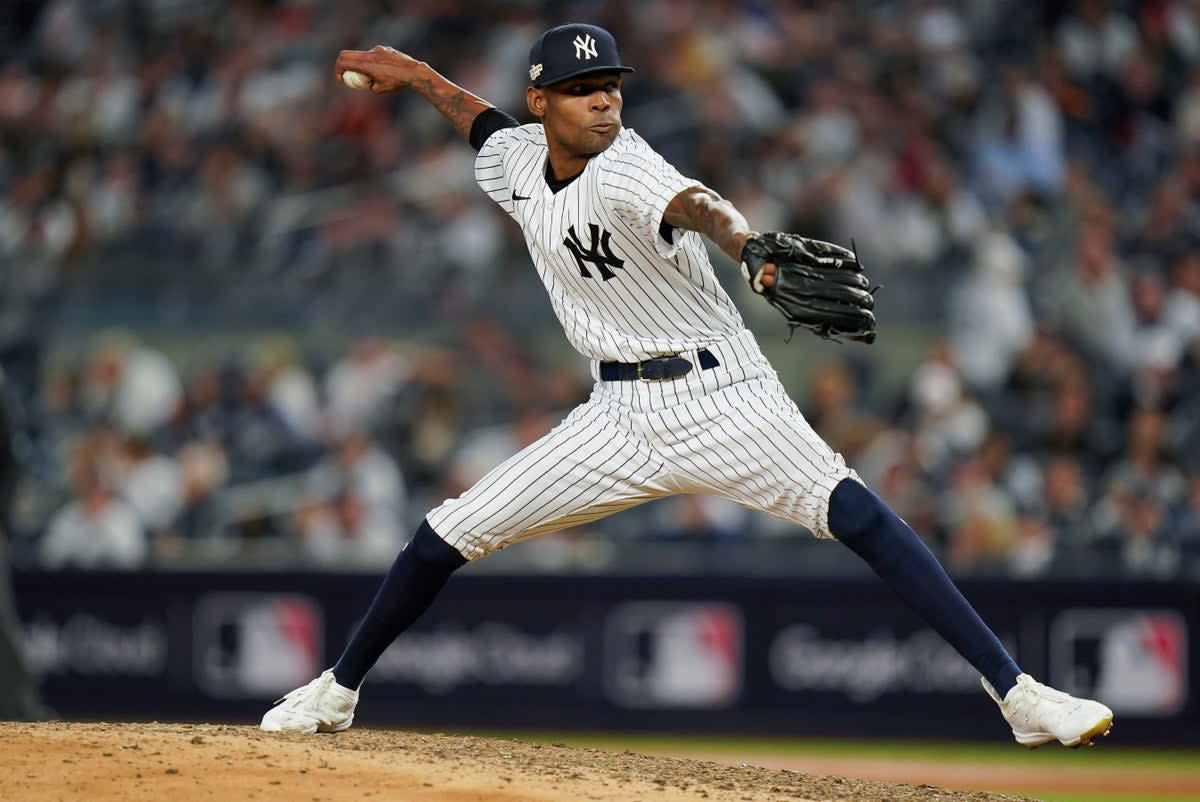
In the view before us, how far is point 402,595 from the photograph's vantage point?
4828 mm

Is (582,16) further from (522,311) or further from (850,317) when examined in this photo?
(850,317)

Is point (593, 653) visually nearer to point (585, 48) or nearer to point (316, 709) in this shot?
point (316, 709)

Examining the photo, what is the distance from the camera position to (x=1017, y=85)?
457 inches

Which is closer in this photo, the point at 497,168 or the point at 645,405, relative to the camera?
the point at 645,405

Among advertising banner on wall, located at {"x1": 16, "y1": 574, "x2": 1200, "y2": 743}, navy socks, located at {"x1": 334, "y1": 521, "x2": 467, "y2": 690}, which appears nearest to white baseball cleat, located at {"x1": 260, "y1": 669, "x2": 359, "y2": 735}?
navy socks, located at {"x1": 334, "y1": 521, "x2": 467, "y2": 690}

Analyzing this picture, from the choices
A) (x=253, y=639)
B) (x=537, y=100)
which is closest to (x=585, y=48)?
(x=537, y=100)

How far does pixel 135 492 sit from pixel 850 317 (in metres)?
6.82

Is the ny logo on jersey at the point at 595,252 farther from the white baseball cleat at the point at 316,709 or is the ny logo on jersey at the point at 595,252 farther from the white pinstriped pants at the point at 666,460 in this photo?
the white baseball cleat at the point at 316,709

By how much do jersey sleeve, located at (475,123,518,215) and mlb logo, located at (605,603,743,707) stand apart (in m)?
5.07

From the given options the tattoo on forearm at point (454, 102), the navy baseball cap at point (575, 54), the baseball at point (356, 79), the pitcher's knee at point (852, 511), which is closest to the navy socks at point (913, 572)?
the pitcher's knee at point (852, 511)

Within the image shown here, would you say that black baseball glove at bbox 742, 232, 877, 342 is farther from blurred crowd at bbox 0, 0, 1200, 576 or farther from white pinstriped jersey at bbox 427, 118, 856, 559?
blurred crowd at bbox 0, 0, 1200, 576

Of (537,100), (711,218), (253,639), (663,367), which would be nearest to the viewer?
(711,218)

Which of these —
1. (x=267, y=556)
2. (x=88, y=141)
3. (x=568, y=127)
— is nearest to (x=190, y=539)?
(x=267, y=556)

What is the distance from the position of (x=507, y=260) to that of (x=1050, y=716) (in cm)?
706
